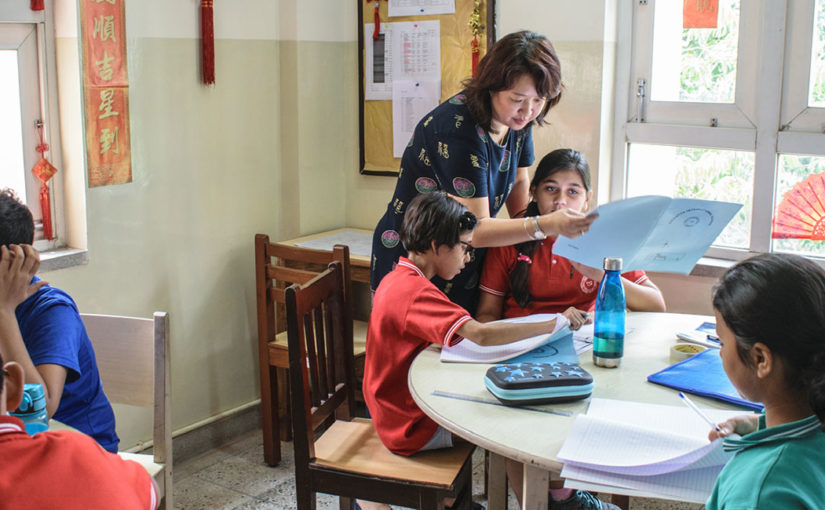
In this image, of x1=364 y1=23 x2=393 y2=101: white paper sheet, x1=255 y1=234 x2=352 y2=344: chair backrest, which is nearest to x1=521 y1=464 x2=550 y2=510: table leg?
x1=255 y1=234 x2=352 y2=344: chair backrest

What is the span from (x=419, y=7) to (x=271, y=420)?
5.50 ft

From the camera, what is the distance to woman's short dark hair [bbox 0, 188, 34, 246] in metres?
1.65

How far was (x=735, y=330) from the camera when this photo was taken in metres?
1.14

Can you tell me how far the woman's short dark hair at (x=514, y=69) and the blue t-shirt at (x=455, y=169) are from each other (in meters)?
0.07

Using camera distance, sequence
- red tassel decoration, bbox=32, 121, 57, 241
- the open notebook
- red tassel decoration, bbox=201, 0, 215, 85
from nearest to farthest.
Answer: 1. the open notebook
2. red tassel decoration, bbox=32, 121, 57, 241
3. red tassel decoration, bbox=201, 0, 215, 85

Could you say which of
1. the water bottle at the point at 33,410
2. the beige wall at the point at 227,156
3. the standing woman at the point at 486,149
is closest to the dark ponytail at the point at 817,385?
the standing woman at the point at 486,149

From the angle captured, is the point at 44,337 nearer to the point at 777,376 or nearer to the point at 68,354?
the point at 68,354

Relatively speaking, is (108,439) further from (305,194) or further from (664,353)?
A: (305,194)

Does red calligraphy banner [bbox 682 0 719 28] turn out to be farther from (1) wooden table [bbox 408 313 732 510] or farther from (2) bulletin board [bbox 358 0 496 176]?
(1) wooden table [bbox 408 313 732 510]

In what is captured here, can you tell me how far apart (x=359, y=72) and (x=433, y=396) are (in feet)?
6.73

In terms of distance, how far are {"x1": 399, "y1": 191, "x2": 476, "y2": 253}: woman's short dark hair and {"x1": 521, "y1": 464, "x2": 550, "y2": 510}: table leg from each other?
25.1 inches

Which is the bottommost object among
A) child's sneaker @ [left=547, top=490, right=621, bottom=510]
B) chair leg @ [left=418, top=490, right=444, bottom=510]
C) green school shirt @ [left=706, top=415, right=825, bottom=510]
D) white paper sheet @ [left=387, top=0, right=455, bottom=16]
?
child's sneaker @ [left=547, top=490, right=621, bottom=510]

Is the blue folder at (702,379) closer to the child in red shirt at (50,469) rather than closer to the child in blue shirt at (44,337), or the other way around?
the child in red shirt at (50,469)

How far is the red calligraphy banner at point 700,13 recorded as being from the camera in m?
2.81
